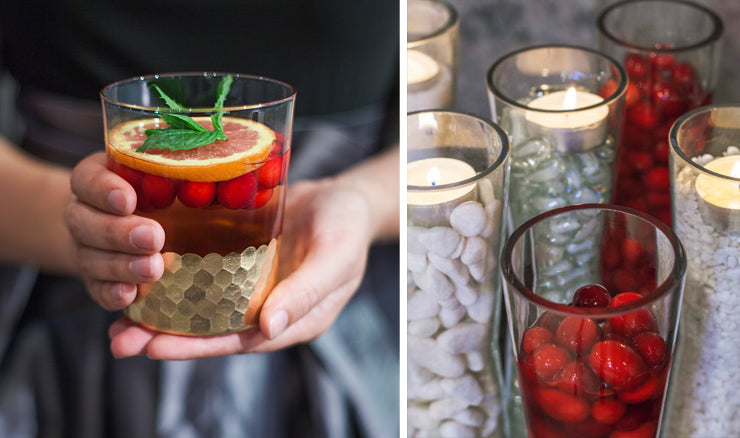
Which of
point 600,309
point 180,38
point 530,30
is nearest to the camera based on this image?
point 600,309

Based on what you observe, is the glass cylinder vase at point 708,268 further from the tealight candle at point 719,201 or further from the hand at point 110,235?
the hand at point 110,235

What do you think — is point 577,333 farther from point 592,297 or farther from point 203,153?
point 203,153

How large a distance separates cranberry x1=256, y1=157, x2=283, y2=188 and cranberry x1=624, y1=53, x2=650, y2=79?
22cm

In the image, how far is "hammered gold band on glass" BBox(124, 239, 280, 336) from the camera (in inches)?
11.8

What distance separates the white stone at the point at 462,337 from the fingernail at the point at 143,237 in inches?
5.2

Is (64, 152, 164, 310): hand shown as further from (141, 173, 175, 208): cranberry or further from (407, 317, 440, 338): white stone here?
(407, 317, 440, 338): white stone

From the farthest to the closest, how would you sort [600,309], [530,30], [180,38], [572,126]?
[180,38], [530,30], [572,126], [600,309]

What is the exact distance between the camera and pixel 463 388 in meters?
0.33

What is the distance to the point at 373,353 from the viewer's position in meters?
0.55

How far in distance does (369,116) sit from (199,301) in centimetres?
38

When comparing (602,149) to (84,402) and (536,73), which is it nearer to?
(536,73)

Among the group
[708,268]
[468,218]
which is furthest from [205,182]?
[708,268]

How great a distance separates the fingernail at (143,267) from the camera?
0.96ft

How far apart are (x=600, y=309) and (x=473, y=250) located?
0.23 feet
